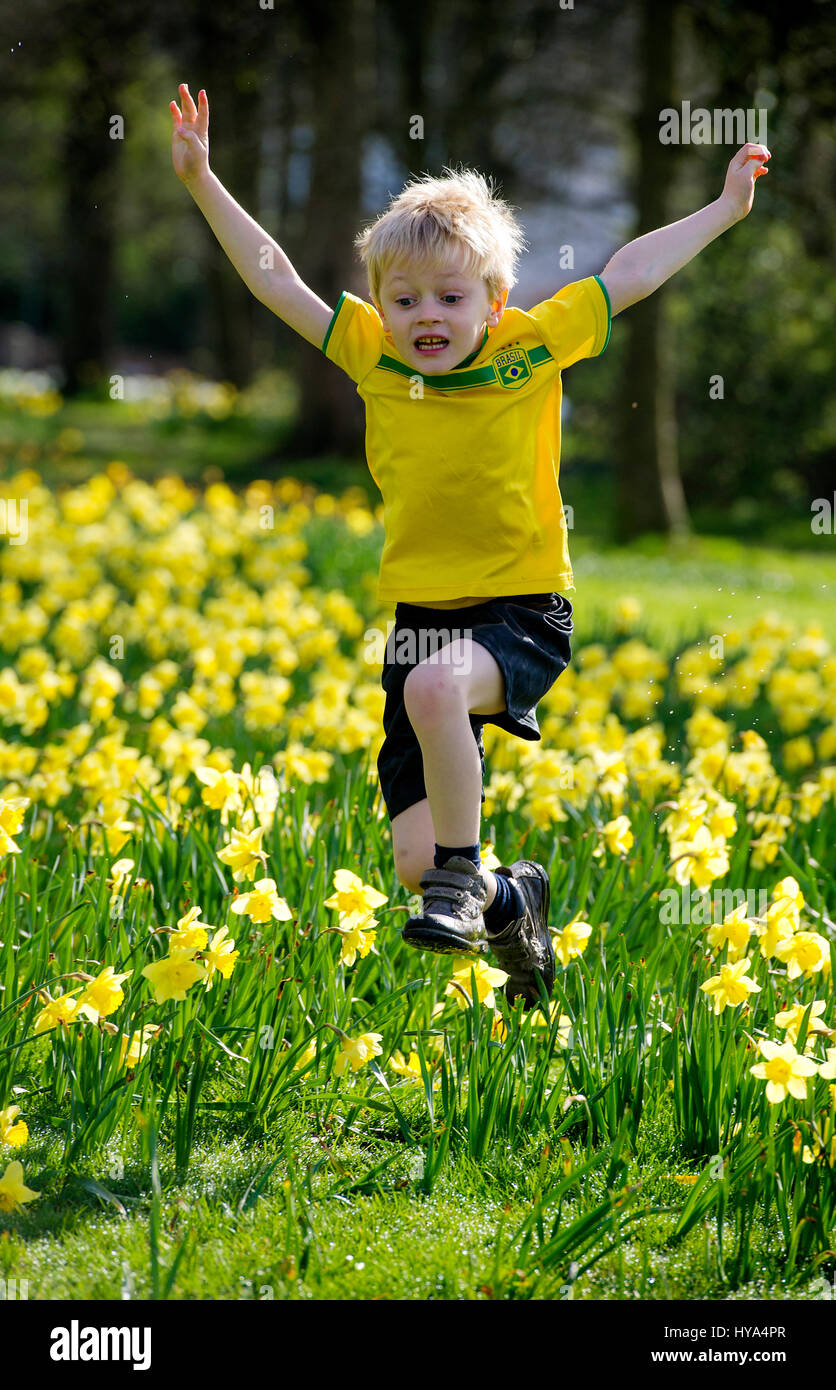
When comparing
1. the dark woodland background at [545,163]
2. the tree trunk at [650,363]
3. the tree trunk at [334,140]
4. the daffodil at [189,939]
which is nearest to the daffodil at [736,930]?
the daffodil at [189,939]

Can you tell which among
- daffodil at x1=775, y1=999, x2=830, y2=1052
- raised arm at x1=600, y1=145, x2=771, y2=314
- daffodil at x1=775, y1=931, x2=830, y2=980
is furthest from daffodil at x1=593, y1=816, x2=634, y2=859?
raised arm at x1=600, y1=145, x2=771, y2=314

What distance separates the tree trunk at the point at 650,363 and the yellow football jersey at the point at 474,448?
7.73 meters

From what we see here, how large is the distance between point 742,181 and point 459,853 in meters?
1.46

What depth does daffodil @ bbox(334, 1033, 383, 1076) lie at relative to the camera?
8.24ft

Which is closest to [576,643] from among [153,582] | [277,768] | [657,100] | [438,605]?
[153,582]

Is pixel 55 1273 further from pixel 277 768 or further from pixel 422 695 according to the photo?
pixel 277 768

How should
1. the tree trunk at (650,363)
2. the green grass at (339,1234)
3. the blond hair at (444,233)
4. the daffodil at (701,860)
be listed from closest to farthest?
the green grass at (339,1234) < the blond hair at (444,233) < the daffodil at (701,860) < the tree trunk at (650,363)

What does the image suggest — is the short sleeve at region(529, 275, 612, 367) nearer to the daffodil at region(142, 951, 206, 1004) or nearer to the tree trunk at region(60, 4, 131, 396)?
the daffodil at region(142, 951, 206, 1004)

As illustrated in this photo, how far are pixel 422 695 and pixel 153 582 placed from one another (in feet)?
12.7

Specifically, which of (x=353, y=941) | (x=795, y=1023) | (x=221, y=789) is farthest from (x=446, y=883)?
(x=221, y=789)

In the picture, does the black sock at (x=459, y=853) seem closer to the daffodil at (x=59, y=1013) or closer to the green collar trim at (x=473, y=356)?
the daffodil at (x=59, y=1013)

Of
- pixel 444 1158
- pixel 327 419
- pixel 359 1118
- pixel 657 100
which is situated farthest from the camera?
pixel 327 419

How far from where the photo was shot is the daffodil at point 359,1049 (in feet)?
8.24
